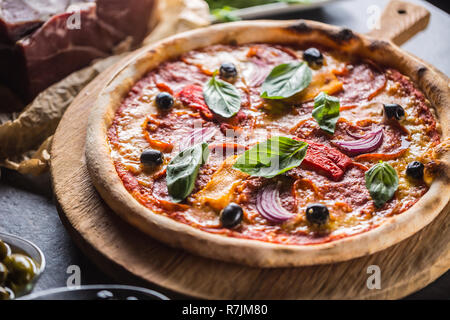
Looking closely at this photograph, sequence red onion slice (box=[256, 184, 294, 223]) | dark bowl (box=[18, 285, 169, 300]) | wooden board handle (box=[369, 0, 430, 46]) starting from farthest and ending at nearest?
wooden board handle (box=[369, 0, 430, 46]), red onion slice (box=[256, 184, 294, 223]), dark bowl (box=[18, 285, 169, 300])

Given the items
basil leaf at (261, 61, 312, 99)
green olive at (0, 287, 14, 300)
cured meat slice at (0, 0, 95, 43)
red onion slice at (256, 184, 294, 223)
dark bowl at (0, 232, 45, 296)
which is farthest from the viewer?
cured meat slice at (0, 0, 95, 43)

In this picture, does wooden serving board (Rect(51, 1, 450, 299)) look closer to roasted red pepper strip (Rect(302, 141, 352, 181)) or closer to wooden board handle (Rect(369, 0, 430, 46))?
roasted red pepper strip (Rect(302, 141, 352, 181))

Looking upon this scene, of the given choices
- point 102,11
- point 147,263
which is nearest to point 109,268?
point 147,263

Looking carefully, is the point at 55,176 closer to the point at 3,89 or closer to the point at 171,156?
the point at 171,156

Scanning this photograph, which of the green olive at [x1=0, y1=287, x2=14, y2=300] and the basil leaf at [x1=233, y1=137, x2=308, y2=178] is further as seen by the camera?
the basil leaf at [x1=233, y1=137, x2=308, y2=178]

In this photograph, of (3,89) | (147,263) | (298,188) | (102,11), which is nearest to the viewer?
(147,263)

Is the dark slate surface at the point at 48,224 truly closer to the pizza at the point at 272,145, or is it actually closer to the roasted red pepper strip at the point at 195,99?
the pizza at the point at 272,145

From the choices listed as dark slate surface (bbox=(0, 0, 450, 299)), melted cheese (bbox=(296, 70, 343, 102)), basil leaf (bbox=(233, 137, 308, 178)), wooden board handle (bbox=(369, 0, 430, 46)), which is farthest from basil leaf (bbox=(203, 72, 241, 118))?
wooden board handle (bbox=(369, 0, 430, 46))

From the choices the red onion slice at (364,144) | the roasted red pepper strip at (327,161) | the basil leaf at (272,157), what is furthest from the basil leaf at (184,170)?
the red onion slice at (364,144)

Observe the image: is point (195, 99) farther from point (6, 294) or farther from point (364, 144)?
point (6, 294)
